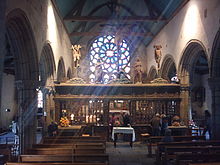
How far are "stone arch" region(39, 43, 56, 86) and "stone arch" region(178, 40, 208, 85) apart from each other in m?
6.68

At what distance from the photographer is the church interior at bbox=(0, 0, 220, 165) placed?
307 inches

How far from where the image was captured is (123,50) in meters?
26.5

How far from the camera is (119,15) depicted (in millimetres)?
22172

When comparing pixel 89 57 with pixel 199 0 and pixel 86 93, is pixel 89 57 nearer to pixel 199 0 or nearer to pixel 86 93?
pixel 86 93

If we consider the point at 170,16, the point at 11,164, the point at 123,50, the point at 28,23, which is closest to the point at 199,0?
the point at 170,16

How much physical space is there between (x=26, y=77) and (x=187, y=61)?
8.56 metres

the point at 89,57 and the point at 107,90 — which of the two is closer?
the point at 107,90

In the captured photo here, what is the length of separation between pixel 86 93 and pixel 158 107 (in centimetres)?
360

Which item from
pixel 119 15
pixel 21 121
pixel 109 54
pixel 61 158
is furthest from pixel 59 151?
pixel 109 54

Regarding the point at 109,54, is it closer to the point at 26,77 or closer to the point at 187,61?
the point at 187,61

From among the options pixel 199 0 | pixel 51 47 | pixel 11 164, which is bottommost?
pixel 11 164

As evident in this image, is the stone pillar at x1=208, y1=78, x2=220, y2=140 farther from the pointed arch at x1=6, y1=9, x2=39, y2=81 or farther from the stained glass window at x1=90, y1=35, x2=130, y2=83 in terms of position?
the stained glass window at x1=90, y1=35, x2=130, y2=83

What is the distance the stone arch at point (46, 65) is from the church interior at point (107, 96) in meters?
0.05

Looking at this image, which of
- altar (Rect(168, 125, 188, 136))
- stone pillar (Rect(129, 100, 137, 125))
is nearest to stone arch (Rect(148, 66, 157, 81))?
stone pillar (Rect(129, 100, 137, 125))
